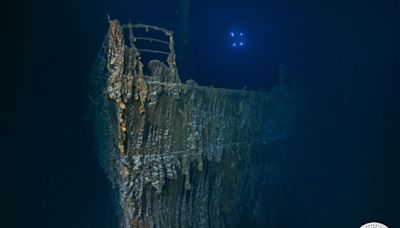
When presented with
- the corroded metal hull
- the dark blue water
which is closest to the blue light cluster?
the dark blue water

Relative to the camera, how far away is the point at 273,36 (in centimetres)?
1670

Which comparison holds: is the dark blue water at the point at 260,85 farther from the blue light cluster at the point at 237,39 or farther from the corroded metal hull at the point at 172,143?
the corroded metal hull at the point at 172,143

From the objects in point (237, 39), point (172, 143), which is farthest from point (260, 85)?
point (172, 143)

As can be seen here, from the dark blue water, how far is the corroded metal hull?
8.45 ft

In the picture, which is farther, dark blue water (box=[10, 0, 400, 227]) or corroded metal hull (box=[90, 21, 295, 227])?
dark blue water (box=[10, 0, 400, 227])

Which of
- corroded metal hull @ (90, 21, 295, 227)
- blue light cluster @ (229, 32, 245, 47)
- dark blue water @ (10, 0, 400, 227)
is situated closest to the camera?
corroded metal hull @ (90, 21, 295, 227)

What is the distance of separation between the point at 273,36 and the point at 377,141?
6.97m

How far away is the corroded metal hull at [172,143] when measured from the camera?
15.5ft

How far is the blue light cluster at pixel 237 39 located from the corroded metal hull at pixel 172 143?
36.0ft

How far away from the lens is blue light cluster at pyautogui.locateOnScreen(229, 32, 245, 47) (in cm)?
1771

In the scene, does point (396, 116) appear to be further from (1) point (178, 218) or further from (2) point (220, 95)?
(1) point (178, 218)

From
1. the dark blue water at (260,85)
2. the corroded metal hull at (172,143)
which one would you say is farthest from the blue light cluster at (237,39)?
the corroded metal hull at (172,143)

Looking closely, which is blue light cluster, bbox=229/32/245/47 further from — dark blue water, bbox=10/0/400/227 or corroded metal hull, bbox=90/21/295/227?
corroded metal hull, bbox=90/21/295/227

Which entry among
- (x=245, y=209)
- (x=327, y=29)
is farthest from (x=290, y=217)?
(x=327, y=29)
